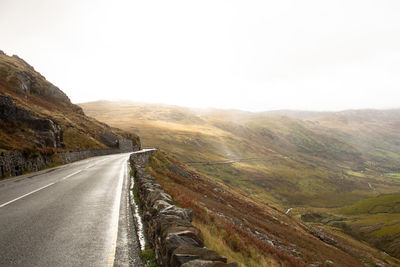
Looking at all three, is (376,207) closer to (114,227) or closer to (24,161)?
(24,161)

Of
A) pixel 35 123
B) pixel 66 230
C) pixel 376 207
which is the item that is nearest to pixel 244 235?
pixel 66 230

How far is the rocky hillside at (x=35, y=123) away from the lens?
33.0 metres

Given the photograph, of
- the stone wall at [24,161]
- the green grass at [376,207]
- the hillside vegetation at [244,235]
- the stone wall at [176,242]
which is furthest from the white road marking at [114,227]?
the green grass at [376,207]

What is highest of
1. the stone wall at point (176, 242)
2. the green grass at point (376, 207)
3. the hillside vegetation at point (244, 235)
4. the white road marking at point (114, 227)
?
the stone wall at point (176, 242)

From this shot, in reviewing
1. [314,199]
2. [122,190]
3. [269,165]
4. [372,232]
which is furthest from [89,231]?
[269,165]

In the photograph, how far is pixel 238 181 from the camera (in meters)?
130

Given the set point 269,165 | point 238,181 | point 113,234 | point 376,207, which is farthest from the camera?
point 269,165

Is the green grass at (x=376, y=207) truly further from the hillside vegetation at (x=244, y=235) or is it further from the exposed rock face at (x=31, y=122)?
the exposed rock face at (x=31, y=122)

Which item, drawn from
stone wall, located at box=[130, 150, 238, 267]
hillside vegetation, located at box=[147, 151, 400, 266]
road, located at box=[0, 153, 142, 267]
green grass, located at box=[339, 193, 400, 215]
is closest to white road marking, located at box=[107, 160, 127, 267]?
road, located at box=[0, 153, 142, 267]

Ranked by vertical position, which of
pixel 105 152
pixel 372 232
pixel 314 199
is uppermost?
pixel 105 152

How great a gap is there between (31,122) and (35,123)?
23.2 inches

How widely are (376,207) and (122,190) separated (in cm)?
13875

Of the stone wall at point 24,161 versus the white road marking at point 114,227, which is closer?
the white road marking at point 114,227

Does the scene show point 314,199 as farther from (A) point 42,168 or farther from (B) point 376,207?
(A) point 42,168
